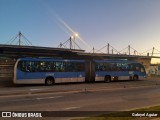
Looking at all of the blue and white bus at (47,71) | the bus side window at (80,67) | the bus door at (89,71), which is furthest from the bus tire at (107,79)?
the bus side window at (80,67)

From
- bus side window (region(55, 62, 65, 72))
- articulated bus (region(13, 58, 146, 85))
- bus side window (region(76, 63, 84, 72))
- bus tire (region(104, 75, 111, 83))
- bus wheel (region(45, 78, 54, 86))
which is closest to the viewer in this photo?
articulated bus (region(13, 58, 146, 85))

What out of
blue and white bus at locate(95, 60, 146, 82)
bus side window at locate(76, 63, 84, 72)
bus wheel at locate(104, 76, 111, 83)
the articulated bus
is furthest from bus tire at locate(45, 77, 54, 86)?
bus wheel at locate(104, 76, 111, 83)

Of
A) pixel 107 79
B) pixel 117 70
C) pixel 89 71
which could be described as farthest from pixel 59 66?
pixel 117 70

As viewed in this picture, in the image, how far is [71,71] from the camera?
1140 inches

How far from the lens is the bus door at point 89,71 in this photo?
100 feet

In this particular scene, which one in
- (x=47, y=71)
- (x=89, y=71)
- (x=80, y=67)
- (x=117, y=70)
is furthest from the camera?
(x=117, y=70)

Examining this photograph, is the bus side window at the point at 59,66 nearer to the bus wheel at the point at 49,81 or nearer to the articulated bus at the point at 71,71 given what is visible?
the articulated bus at the point at 71,71

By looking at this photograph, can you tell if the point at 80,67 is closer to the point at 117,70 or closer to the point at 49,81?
the point at 49,81

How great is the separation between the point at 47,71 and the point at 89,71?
5.77 m

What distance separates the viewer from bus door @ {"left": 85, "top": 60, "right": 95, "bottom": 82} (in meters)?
30.6

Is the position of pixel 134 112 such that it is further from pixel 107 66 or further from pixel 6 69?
pixel 6 69

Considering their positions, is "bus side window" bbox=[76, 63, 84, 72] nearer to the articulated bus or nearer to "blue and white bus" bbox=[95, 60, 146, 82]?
the articulated bus

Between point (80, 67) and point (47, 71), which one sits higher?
point (80, 67)

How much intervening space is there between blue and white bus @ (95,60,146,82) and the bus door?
0.45m
